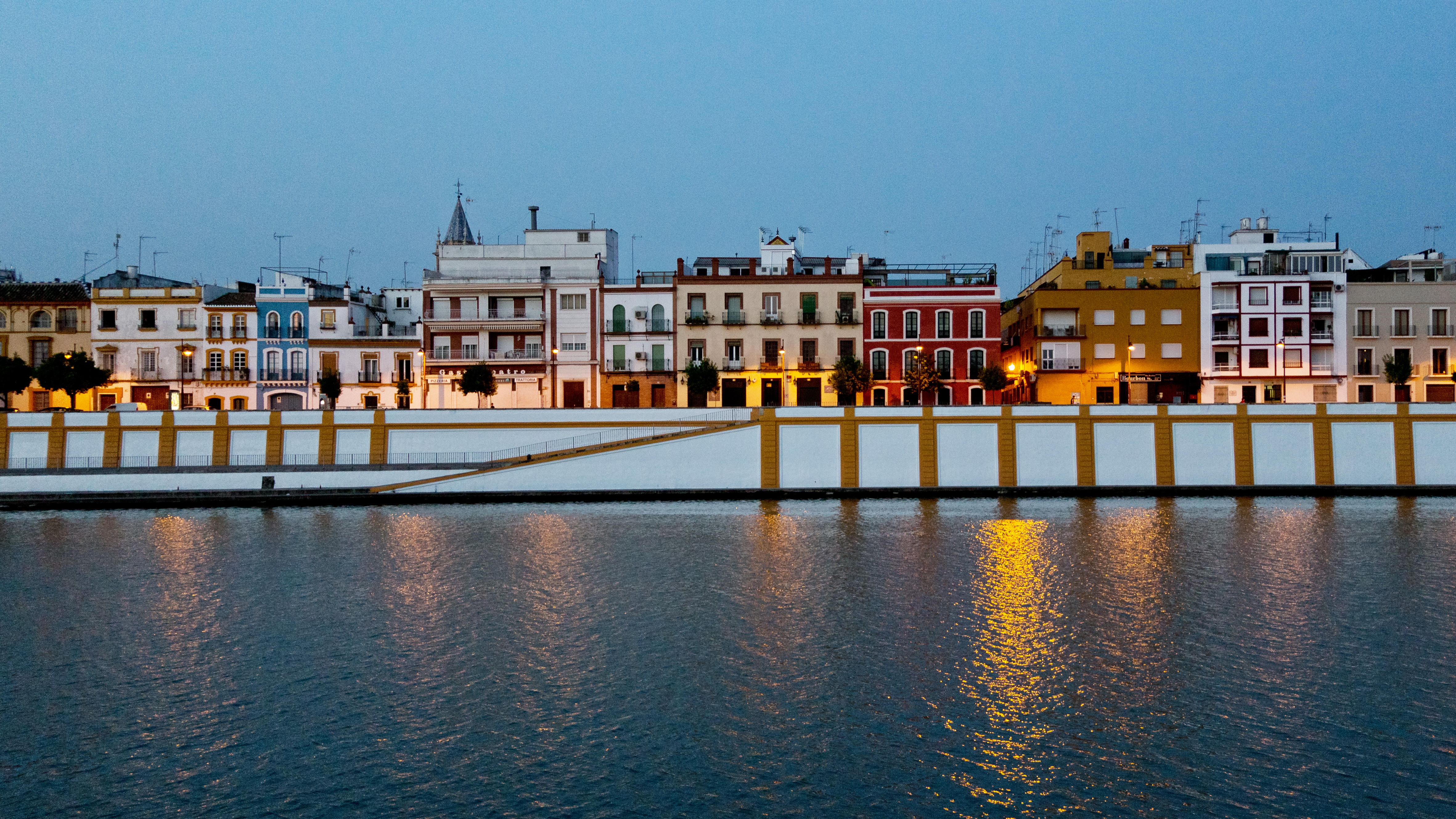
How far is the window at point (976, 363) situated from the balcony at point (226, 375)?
118 feet

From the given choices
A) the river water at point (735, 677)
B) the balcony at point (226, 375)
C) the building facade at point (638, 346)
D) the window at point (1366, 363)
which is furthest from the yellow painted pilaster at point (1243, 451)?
the balcony at point (226, 375)

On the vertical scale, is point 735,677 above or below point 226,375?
below

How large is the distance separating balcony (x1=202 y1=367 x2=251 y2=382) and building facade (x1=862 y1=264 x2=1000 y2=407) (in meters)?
31.1

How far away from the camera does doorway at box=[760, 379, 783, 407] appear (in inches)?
2202

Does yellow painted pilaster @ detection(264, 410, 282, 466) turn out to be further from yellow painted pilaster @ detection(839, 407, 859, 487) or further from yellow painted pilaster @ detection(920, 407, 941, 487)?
yellow painted pilaster @ detection(920, 407, 941, 487)

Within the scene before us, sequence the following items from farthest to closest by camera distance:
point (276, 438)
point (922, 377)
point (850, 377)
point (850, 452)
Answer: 1. point (922, 377)
2. point (850, 377)
3. point (276, 438)
4. point (850, 452)

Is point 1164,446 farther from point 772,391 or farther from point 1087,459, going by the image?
point 772,391

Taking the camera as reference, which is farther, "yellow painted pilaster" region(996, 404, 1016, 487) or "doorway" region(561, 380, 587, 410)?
"doorway" region(561, 380, 587, 410)

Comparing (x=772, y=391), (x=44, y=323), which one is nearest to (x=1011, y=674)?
(x=772, y=391)

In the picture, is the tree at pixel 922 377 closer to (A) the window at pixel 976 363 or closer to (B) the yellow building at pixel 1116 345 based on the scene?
(A) the window at pixel 976 363

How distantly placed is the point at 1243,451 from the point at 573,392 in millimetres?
30195

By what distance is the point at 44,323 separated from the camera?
57.8 m

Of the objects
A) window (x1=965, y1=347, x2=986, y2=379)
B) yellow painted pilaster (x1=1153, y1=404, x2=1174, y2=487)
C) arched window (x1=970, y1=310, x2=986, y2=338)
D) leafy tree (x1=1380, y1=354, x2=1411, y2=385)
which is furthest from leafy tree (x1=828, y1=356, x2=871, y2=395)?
leafy tree (x1=1380, y1=354, x2=1411, y2=385)

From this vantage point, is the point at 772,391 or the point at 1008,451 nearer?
the point at 1008,451
